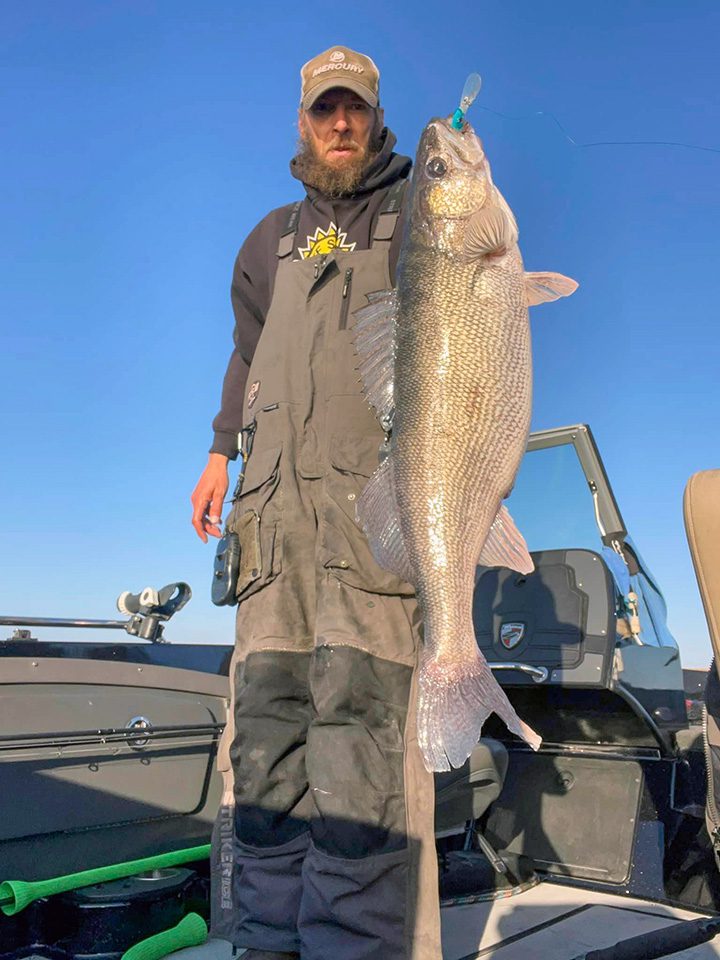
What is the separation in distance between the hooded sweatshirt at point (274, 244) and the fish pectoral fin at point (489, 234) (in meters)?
0.56

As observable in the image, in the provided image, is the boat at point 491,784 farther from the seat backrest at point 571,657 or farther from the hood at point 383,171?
the hood at point 383,171

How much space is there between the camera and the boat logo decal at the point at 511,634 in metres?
4.23

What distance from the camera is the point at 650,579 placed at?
4691mm

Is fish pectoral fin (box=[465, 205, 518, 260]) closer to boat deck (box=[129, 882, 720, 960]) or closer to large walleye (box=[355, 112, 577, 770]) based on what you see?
large walleye (box=[355, 112, 577, 770])

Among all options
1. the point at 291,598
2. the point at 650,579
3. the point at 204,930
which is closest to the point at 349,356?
the point at 291,598

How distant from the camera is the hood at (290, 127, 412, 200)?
3057 mm

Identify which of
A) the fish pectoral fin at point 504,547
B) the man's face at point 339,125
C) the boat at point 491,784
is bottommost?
the boat at point 491,784

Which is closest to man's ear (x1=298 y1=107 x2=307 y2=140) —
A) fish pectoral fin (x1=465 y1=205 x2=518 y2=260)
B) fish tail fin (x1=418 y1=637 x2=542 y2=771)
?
fish pectoral fin (x1=465 y1=205 x2=518 y2=260)

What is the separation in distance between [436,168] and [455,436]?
0.81 m

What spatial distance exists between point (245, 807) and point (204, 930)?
3.39 feet

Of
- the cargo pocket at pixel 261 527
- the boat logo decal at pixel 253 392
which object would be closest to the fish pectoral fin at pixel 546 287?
the cargo pocket at pixel 261 527

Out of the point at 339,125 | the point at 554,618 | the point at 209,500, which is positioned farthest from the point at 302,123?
the point at 554,618

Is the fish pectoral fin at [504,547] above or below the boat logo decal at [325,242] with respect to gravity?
below

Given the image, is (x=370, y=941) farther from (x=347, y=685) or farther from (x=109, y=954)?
(x=109, y=954)
